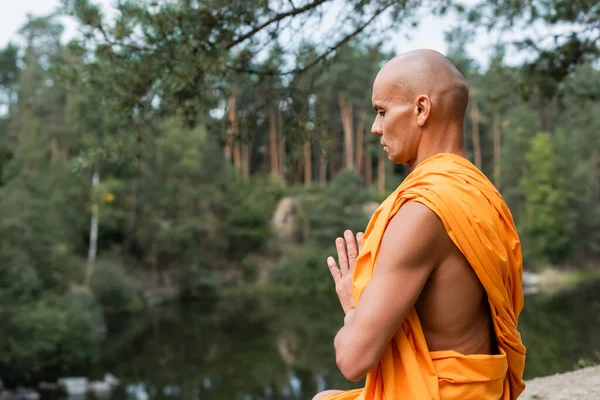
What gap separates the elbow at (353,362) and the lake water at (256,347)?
9.04m

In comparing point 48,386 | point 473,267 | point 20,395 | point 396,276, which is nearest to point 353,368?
point 396,276

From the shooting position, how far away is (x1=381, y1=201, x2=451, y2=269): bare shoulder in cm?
170

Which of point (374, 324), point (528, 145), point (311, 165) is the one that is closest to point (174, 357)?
point (374, 324)

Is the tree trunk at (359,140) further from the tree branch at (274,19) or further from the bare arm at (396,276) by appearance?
the bare arm at (396,276)

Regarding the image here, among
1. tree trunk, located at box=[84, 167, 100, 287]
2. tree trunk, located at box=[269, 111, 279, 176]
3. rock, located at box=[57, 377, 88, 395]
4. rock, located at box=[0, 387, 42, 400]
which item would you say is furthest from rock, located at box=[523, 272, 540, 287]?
rock, located at box=[0, 387, 42, 400]

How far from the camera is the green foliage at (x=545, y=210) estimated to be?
29.7 m

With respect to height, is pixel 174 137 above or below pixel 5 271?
above

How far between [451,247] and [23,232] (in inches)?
635

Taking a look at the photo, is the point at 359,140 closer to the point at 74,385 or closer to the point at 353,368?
the point at 74,385

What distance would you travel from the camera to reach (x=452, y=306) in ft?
5.89

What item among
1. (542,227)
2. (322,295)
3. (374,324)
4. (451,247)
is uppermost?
(451,247)

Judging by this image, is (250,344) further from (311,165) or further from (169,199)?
(311,165)

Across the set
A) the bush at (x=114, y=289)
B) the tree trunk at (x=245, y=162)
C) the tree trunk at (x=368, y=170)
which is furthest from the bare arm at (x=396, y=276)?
the tree trunk at (x=368, y=170)

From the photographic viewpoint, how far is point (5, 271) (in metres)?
15.4
